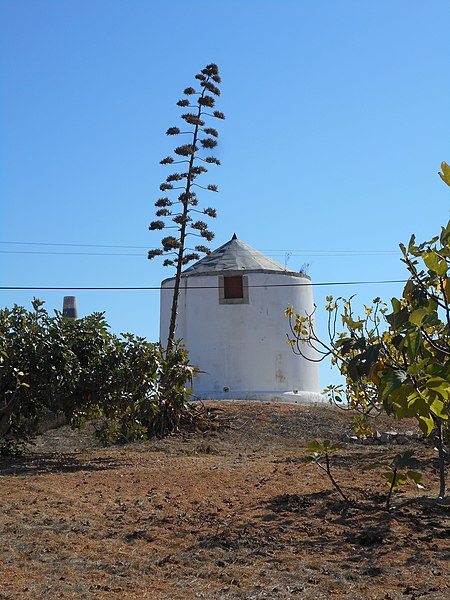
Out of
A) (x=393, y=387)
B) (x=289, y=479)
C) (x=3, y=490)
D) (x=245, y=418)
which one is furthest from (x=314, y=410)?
(x=393, y=387)

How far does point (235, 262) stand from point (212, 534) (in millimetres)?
19781

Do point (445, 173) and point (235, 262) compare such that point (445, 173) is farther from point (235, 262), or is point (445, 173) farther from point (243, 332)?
point (235, 262)

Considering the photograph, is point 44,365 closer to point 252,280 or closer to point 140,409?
point 140,409

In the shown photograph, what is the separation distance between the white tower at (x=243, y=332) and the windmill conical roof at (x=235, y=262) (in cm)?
5

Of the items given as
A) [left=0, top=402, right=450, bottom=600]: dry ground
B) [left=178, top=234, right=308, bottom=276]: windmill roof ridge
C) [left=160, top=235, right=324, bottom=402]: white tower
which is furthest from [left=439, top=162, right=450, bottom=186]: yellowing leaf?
[left=178, top=234, right=308, bottom=276]: windmill roof ridge

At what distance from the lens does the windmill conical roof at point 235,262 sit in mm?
25938

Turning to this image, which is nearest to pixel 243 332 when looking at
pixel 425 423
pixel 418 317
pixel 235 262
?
pixel 235 262

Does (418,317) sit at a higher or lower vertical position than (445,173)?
lower

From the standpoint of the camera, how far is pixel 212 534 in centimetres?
682

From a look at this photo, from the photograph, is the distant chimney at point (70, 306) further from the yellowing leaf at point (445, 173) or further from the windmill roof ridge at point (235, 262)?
the yellowing leaf at point (445, 173)

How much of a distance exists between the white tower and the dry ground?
518 inches

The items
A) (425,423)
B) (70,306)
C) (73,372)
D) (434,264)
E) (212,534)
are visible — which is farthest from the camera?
(70,306)

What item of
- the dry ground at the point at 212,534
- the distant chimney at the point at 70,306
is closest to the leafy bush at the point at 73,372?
the dry ground at the point at 212,534

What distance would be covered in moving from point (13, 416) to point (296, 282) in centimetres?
1535
